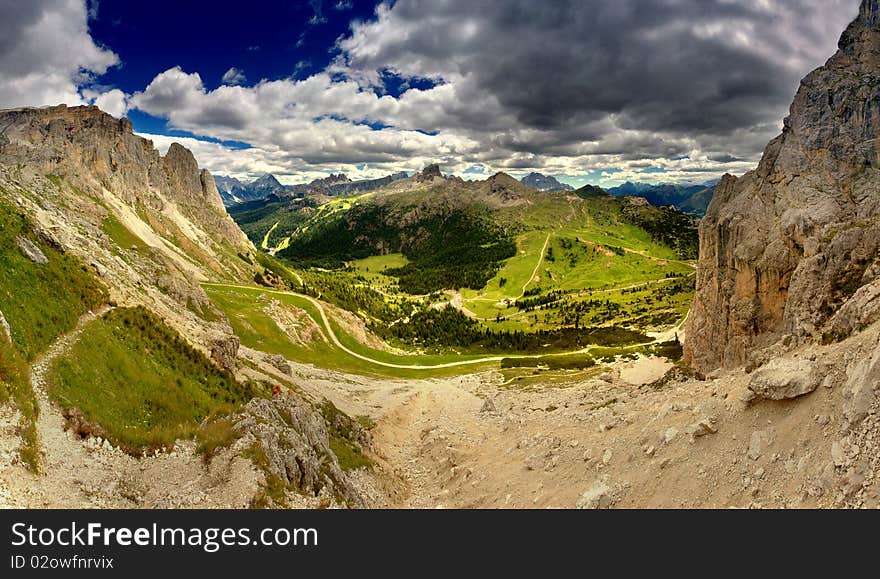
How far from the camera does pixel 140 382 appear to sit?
1177 inches

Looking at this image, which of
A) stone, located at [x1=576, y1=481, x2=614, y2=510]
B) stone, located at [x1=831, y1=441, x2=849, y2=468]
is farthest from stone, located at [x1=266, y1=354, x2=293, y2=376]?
stone, located at [x1=831, y1=441, x2=849, y2=468]

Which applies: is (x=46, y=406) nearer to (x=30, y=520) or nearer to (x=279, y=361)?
(x=30, y=520)

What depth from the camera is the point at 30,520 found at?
1209 cm

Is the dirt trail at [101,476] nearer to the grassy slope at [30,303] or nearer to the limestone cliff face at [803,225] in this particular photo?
the grassy slope at [30,303]

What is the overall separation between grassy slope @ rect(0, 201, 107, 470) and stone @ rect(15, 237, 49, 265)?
0.31 m

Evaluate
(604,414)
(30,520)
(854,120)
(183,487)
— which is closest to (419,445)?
(604,414)

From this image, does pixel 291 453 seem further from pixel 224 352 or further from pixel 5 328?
pixel 224 352

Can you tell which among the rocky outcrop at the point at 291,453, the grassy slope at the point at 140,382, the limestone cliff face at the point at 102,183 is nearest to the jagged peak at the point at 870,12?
the rocky outcrop at the point at 291,453

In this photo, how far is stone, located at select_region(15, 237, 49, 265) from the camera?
115 feet

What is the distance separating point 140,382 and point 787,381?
3793cm

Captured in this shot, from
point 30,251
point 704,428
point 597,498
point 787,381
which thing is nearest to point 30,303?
point 30,251

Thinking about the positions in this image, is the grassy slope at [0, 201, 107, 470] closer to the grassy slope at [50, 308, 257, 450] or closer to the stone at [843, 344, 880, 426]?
the grassy slope at [50, 308, 257, 450]

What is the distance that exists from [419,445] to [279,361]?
73.9 ft

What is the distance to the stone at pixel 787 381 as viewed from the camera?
2200 cm
